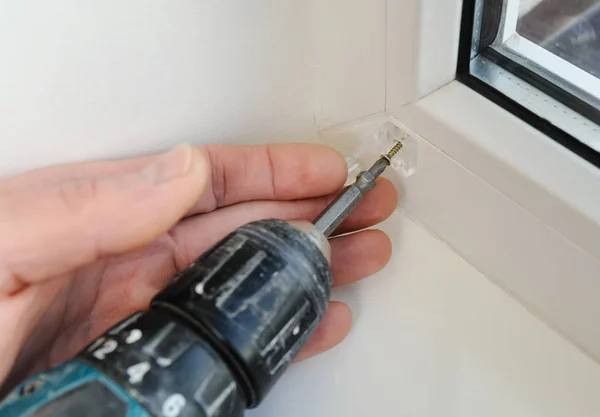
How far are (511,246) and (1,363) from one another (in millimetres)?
314

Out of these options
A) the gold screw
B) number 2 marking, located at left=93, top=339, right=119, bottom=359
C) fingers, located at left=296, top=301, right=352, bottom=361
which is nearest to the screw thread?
the gold screw

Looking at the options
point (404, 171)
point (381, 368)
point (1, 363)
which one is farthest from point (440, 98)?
point (1, 363)

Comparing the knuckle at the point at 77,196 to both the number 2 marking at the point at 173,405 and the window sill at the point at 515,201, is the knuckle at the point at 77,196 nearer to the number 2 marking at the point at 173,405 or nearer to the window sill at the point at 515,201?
the number 2 marking at the point at 173,405

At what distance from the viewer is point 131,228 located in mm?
337

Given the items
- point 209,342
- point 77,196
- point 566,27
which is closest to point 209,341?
point 209,342

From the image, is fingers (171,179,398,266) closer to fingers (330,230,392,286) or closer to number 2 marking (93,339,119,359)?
fingers (330,230,392,286)

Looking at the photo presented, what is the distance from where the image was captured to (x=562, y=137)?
1.31ft

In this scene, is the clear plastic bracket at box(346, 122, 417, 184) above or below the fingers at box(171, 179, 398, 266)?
above

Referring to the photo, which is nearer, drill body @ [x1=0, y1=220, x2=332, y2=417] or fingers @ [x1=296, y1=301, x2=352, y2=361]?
drill body @ [x1=0, y1=220, x2=332, y2=417]

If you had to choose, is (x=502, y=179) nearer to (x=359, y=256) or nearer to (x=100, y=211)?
(x=359, y=256)

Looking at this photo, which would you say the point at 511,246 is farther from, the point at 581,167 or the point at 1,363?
the point at 1,363

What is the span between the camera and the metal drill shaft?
0.40 meters

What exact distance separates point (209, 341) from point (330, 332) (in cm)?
13

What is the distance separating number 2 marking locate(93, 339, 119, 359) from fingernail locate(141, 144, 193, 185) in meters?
0.08
